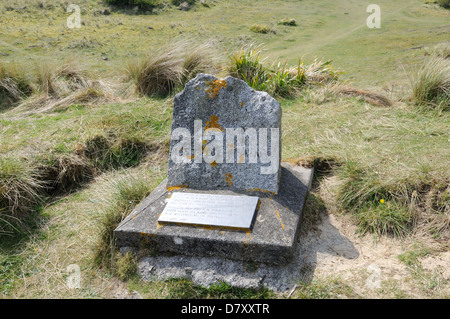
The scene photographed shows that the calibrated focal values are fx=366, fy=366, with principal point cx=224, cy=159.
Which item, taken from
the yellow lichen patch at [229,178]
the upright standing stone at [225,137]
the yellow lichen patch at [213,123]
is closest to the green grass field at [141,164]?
the upright standing stone at [225,137]

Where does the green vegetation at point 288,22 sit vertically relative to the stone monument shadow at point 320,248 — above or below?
above

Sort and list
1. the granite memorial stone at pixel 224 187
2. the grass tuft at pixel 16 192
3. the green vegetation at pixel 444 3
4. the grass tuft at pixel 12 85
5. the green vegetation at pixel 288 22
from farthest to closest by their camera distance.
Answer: the green vegetation at pixel 444 3
the green vegetation at pixel 288 22
the grass tuft at pixel 12 85
the grass tuft at pixel 16 192
the granite memorial stone at pixel 224 187

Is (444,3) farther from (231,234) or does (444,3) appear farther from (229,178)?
(231,234)

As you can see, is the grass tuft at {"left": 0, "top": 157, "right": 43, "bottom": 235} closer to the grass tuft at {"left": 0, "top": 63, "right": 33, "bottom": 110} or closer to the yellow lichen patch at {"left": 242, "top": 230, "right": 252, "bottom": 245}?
the yellow lichen patch at {"left": 242, "top": 230, "right": 252, "bottom": 245}

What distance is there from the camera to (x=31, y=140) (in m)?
5.12

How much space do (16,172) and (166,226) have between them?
213 cm

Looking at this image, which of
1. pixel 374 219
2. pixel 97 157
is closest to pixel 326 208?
pixel 374 219

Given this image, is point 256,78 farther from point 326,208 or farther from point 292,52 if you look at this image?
point 292,52

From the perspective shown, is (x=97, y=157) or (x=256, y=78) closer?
(x=97, y=157)

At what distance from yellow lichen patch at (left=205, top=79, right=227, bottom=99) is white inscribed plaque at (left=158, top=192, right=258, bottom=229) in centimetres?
98

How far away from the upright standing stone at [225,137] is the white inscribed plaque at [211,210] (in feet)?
0.73

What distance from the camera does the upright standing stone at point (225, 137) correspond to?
3422 millimetres

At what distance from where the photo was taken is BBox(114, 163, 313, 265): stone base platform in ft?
9.73

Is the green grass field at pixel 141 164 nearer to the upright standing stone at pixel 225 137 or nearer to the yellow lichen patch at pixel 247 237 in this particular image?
the yellow lichen patch at pixel 247 237
